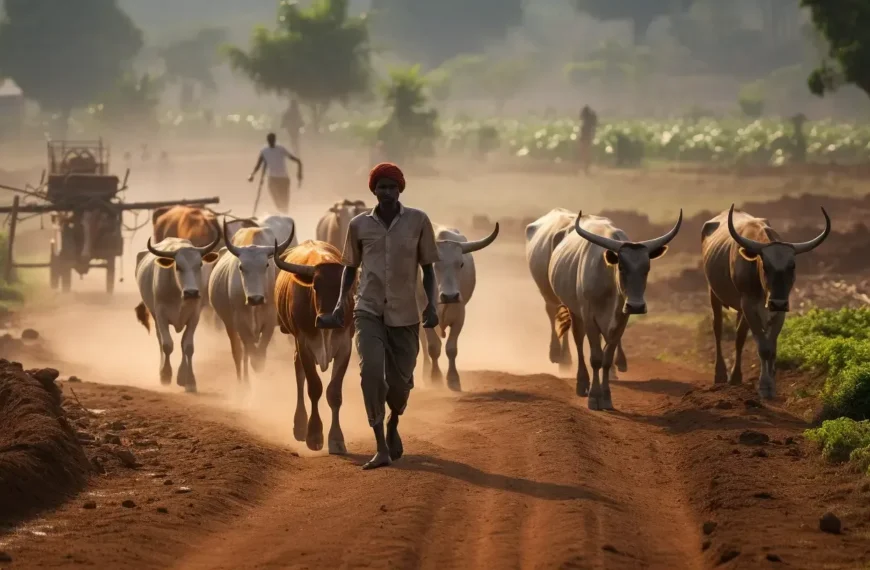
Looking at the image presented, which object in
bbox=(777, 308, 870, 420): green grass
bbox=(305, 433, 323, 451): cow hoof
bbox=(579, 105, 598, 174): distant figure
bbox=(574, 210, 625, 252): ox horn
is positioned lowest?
bbox=(305, 433, 323, 451): cow hoof

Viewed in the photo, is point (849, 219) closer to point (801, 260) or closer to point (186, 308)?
point (801, 260)

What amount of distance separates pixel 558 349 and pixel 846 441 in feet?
28.5

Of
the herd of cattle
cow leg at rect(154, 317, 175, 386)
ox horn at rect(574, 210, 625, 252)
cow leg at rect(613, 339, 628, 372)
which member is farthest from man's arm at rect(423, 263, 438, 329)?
cow leg at rect(613, 339, 628, 372)

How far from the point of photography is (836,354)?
14.8 metres

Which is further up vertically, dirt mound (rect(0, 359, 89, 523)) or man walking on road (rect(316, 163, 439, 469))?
man walking on road (rect(316, 163, 439, 469))

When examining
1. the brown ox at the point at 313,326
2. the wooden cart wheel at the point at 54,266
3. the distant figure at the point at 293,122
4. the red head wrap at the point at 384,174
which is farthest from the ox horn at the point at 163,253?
the distant figure at the point at 293,122

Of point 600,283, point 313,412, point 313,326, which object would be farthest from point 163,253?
point 600,283

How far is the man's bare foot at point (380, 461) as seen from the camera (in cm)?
1079

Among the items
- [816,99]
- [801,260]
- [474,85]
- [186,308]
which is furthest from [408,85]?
[474,85]

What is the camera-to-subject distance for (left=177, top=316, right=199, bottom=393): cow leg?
16703 mm

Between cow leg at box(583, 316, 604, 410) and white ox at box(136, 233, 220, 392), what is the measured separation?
4.17m

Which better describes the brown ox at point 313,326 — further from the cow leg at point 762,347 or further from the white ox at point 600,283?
the cow leg at point 762,347

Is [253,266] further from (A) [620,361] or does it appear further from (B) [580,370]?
(A) [620,361]

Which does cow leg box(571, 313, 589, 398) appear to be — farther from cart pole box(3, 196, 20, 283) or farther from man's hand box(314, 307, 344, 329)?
cart pole box(3, 196, 20, 283)
